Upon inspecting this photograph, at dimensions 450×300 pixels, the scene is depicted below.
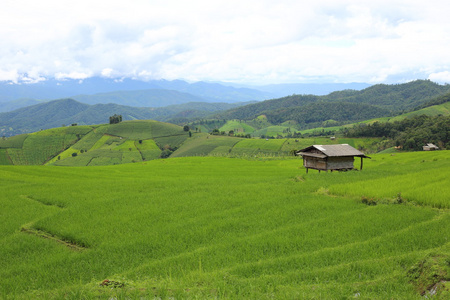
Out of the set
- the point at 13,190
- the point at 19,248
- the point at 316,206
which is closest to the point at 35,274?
the point at 19,248

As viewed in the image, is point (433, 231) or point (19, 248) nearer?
point (433, 231)

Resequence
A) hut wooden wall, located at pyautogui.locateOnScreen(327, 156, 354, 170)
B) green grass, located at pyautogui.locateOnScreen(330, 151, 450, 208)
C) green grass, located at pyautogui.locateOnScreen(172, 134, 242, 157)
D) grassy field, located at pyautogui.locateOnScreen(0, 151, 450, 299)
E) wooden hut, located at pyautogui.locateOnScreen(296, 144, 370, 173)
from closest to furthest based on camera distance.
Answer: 1. grassy field, located at pyautogui.locateOnScreen(0, 151, 450, 299)
2. green grass, located at pyautogui.locateOnScreen(330, 151, 450, 208)
3. wooden hut, located at pyautogui.locateOnScreen(296, 144, 370, 173)
4. hut wooden wall, located at pyautogui.locateOnScreen(327, 156, 354, 170)
5. green grass, located at pyautogui.locateOnScreen(172, 134, 242, 157)

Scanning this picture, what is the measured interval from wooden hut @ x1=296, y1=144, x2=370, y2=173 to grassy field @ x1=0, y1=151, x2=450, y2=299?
10.8 metres

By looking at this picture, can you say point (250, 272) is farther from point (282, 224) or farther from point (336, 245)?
point (282, 224)

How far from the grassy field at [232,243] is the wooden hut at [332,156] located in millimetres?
10797

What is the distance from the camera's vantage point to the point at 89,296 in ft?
21.3

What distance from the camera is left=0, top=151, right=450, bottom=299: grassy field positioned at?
6930 mm

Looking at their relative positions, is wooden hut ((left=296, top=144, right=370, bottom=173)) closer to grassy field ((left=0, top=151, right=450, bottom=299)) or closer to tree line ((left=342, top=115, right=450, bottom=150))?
grassy field ((left=0, top=151, right=450, bottom=299))

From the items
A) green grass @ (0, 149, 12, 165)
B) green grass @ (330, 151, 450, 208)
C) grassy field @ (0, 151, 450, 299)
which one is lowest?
green grass @ (0, 149, 12, 165)

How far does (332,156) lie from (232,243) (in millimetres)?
23042

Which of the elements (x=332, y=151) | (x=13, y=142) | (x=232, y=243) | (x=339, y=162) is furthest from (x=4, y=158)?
(x=232, y=243)

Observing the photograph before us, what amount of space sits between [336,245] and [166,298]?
6.62 meters

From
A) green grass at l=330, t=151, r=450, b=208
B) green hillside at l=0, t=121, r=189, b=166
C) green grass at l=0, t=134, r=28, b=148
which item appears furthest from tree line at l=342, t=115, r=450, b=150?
green grass at l=0, t=134, r=28, b=148

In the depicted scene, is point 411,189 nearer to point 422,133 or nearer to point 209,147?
point 422,133
